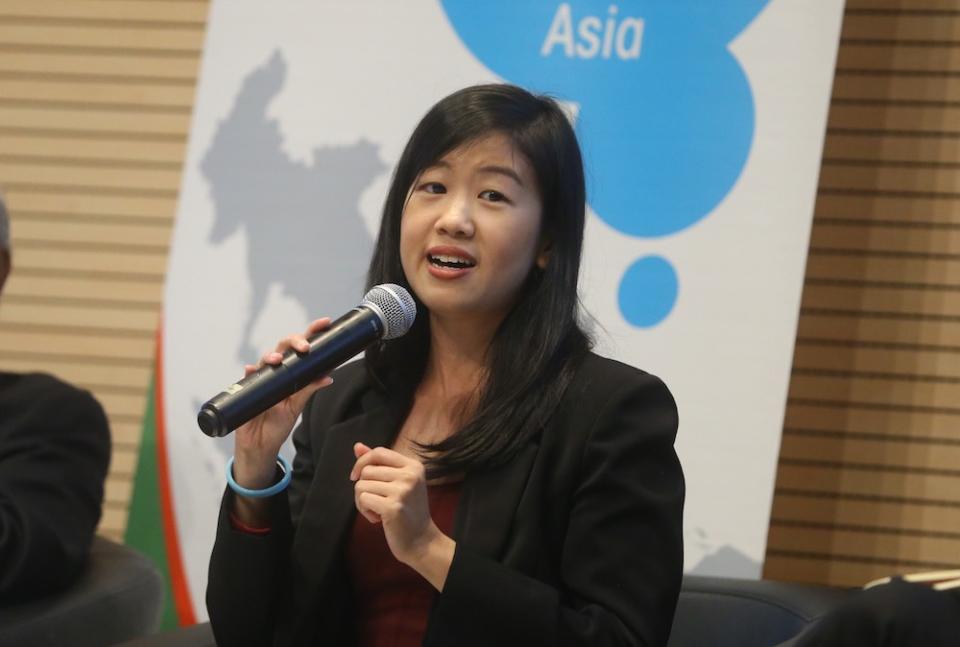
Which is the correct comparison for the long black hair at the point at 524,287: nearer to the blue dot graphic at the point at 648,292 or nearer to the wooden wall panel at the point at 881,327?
the blue dot graphic at the point at 648,292

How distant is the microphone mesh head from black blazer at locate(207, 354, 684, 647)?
31cm

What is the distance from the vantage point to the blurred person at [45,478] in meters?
2.45

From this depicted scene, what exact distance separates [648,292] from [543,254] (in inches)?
44.5

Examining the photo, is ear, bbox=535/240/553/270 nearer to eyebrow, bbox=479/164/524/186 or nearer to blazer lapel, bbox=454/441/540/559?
eyebrow, bbox=479/164/524/186

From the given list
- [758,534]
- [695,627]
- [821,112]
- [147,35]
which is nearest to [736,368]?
[758,534]

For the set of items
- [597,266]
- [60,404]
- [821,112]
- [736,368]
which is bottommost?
[60,404]

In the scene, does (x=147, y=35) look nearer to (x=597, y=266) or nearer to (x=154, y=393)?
(x=154, y=393)

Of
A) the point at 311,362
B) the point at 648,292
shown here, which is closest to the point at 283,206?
the point at 648,292

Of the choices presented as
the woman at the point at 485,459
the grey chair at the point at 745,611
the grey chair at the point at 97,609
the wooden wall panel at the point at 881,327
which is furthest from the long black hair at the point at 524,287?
the wooden wall panel at the point at 881,327

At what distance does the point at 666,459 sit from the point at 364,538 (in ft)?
1.69

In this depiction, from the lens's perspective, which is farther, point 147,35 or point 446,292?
point 147,35

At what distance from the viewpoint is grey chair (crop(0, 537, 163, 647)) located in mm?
2393

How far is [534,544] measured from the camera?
1988 millimetres

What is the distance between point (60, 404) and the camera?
2738mm
